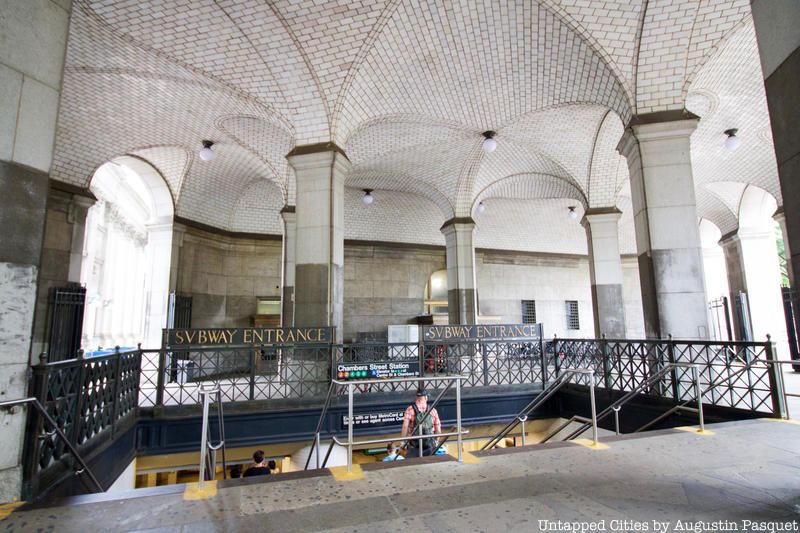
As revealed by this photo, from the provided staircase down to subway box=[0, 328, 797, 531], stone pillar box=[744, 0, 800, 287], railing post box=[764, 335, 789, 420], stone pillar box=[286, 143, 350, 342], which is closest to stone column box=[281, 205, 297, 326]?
staircase down to subway box=[0, 328, 797, 531]

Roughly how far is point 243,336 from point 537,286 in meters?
17.3

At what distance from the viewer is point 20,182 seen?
12.1ft

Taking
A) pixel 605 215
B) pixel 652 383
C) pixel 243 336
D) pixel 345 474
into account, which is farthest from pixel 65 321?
pixel 605 215

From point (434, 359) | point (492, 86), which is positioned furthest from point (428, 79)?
point (434, 359)

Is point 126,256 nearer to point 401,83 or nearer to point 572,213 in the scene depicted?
point 401,83

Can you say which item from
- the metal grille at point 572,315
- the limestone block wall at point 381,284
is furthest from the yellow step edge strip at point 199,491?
the metal grille at point 572,315

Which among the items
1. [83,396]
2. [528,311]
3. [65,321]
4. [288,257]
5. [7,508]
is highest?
[288,257]

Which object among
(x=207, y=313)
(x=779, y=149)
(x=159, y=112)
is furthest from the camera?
(x=207, y=313)

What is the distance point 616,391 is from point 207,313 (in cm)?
1327

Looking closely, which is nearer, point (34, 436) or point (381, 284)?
point (34, 436)

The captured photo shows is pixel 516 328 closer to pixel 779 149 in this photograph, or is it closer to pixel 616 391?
pixel 616 391

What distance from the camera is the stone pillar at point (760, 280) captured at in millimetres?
18062

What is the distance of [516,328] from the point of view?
1020cm

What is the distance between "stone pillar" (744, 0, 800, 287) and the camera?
302 cm
